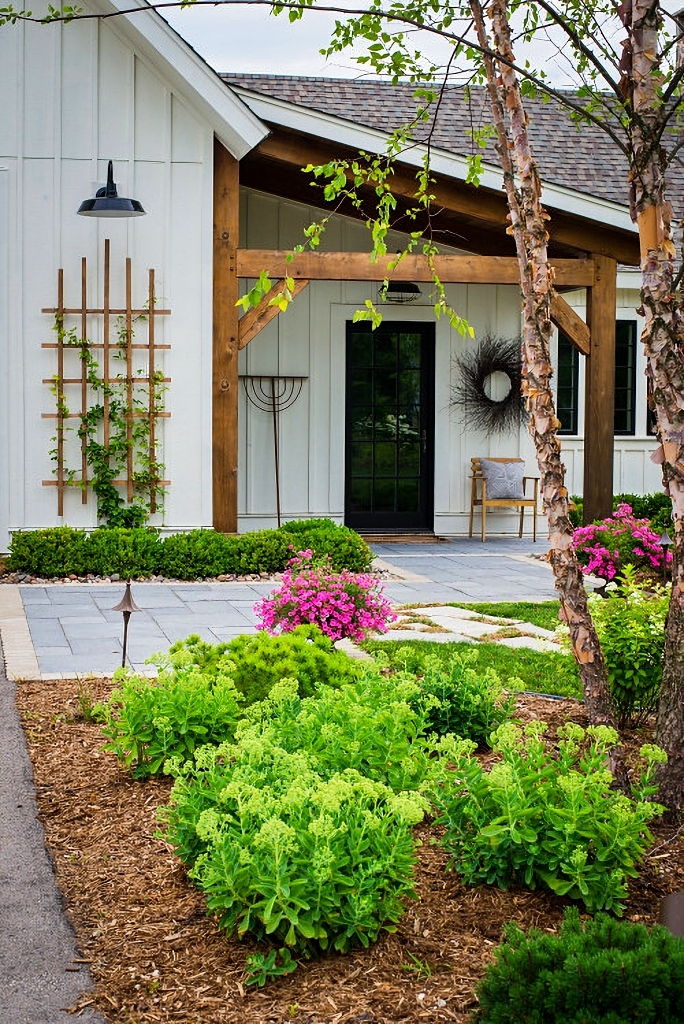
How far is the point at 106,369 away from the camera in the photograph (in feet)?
34.9

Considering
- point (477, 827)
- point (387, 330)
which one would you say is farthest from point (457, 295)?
point (477, 827)

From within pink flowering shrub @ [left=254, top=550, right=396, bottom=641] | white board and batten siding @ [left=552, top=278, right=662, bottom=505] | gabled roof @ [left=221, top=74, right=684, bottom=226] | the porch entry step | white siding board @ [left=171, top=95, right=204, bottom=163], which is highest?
gabled roof @ [left=221, top=74, right=684, bottom=226]

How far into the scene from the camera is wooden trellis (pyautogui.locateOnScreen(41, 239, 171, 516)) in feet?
34.8

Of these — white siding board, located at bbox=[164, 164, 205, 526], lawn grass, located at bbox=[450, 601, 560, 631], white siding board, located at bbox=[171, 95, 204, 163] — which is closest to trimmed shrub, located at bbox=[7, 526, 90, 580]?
white siding board, located at bbox=[164, 164, 205, 526]

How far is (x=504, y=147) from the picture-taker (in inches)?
149

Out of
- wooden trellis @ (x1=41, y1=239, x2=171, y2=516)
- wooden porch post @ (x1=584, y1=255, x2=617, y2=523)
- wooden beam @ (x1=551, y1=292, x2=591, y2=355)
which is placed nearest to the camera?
wooden trellis @ (x1=41, y1=239, x2=171, y2=516)

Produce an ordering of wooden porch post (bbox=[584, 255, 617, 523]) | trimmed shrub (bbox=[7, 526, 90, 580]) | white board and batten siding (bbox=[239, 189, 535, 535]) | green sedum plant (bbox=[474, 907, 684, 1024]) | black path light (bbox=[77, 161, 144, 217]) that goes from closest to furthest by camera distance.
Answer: green sedum plant (bbox=[474, 907, 684, 1024]) → black path light (bbox=[77, 161, 144, 217]) → trimmed shrub (bbox=[7, 526, 90, 580]) → wooden porch post (bbox=[584, 255, 617, 523]) → white board and batten siding (bbox=[239, 189, 535, 535])

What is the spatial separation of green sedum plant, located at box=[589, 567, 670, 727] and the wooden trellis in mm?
6446

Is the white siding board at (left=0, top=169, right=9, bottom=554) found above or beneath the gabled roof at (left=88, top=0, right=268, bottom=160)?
beneath

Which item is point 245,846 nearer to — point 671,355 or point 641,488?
point 671,355

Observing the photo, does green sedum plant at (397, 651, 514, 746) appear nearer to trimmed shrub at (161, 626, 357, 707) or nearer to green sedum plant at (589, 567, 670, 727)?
trimmed shrub at (161, 626, 357, 707)

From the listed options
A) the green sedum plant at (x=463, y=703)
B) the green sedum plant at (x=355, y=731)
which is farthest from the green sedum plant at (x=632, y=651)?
the green sedum plant at (x=355, y=731)

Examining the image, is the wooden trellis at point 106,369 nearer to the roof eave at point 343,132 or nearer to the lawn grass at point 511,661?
the roof eave at point 343,132

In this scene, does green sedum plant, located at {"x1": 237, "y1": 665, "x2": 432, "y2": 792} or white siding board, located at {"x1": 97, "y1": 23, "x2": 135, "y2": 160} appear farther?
white siding board, located at {"x1": 97, "y1": 23, "x2": 135, "y2": 160}
